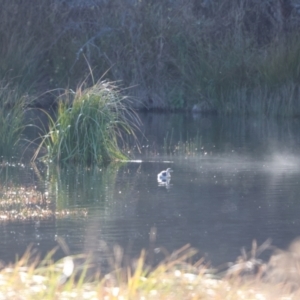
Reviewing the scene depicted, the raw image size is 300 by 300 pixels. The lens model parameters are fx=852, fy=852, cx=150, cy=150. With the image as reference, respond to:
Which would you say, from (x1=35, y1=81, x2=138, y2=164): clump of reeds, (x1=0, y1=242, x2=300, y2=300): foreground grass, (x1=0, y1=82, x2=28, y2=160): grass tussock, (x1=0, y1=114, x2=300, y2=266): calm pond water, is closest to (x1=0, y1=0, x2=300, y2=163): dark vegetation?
(x1=0, y1=114, x2=300, y2=266): calm pond water

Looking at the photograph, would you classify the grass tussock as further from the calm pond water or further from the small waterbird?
the small waterbird

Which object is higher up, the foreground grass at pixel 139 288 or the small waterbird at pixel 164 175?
the foreground grass at pixel 139 288

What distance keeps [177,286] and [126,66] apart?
18591mm

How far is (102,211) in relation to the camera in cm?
898

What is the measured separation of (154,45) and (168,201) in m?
13.8

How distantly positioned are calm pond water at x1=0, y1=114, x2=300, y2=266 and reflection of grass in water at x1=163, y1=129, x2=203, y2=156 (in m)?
0.02

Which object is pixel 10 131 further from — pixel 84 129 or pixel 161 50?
pixel 161 50

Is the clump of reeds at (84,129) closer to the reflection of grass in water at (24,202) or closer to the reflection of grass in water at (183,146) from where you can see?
the reflection of grass in water at (24,202)

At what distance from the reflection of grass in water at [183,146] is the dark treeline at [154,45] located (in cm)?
543

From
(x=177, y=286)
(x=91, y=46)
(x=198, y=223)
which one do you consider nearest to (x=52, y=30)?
(x=91, y=46)

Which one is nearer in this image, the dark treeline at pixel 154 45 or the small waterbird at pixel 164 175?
the small waterbird at pixel 164 175

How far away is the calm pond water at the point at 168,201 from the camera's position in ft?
25.2

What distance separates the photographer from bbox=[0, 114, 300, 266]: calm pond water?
7691mm

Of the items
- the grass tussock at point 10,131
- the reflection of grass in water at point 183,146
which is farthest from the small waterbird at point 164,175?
the reflection of grass in water at point 183,146
